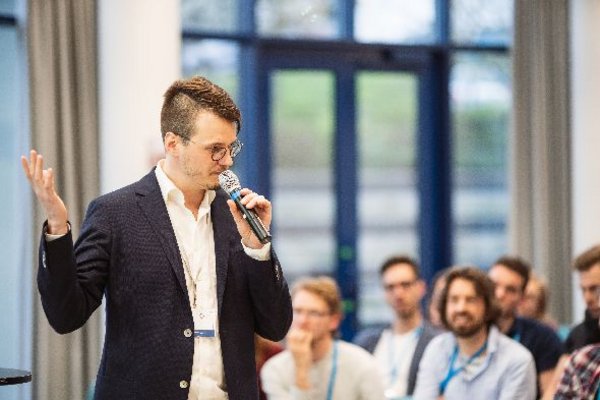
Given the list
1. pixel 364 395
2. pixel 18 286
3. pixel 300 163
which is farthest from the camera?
pixel 300 163

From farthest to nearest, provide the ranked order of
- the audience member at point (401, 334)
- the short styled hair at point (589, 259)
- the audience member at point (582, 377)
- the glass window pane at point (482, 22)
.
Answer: the glass window pane at point (482, 22) < the audience member at point (401, 334) < the short styled hair at point (589, 259) < the audience member at point (582, 377)

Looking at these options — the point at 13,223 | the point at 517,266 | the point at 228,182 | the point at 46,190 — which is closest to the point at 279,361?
the point at 517,266

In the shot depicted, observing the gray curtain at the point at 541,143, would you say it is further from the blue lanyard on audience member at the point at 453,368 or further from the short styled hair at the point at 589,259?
the blue lanyard on audience member at the point at 453,368

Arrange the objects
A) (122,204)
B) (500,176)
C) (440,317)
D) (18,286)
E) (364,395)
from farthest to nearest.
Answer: (500,176) < (18,286) < (440,317) < (364,395) < (122,204)

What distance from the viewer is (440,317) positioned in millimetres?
4891

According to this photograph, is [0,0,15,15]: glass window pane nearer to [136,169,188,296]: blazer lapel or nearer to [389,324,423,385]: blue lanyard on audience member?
[389,324,423,385]: blue lanyard on audience member

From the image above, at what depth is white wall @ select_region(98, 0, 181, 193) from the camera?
20.0ft

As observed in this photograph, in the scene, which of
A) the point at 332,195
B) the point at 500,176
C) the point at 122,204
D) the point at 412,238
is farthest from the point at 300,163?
the point at 122,204

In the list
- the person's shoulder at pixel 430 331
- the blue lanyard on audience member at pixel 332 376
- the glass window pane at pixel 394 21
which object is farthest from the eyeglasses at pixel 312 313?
the glass window pane at pixel 394 21

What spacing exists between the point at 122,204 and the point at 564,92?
5950 millimetres

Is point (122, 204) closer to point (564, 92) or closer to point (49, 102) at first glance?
point (49, 102)

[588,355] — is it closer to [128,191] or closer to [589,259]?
[589,259]

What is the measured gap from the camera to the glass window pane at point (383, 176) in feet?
25.4

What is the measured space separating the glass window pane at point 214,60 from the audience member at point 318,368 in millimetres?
2776
